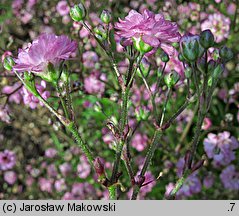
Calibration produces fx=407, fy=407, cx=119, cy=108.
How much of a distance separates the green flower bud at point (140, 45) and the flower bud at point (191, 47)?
9 cm

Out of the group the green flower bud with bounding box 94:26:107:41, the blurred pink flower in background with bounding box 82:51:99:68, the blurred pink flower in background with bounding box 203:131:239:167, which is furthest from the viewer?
the blurred pink flower in background with bounding box 82:51:99:68

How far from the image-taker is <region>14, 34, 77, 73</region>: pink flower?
1.01 metres

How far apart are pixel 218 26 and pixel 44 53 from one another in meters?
1.63

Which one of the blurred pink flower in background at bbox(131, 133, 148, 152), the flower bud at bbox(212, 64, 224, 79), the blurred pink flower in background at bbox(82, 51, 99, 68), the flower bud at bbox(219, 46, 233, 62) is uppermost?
the flower bud at bbox(219, 46, 233, 62)

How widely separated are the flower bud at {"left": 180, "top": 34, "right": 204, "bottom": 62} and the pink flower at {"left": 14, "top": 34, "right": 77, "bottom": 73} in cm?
28

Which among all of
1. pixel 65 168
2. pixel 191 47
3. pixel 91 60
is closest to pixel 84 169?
pixel 65 168

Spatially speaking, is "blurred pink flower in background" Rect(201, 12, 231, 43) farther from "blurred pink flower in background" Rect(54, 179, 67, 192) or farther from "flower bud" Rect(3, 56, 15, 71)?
"flower bud" Rect(3, 56, 15, 71)

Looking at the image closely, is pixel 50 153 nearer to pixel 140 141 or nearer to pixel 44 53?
pixel 140 141

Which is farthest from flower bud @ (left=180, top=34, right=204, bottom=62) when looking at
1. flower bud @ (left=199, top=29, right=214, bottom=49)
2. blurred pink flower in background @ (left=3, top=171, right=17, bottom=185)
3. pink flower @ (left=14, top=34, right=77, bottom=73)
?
blurred pink flower in background @ (left=3, top=171, right=17, bottom=185)

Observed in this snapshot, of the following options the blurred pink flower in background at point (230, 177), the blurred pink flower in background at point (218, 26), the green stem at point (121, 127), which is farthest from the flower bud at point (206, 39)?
the blurred pink flower in background at point (218, 26)

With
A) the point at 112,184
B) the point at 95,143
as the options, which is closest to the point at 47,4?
the point at 95,143

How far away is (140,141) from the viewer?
245 centimetres

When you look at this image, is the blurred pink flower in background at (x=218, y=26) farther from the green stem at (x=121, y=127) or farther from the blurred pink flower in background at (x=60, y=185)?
the green stem at (x=121, y=127)

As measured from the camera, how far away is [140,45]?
1.02 m
